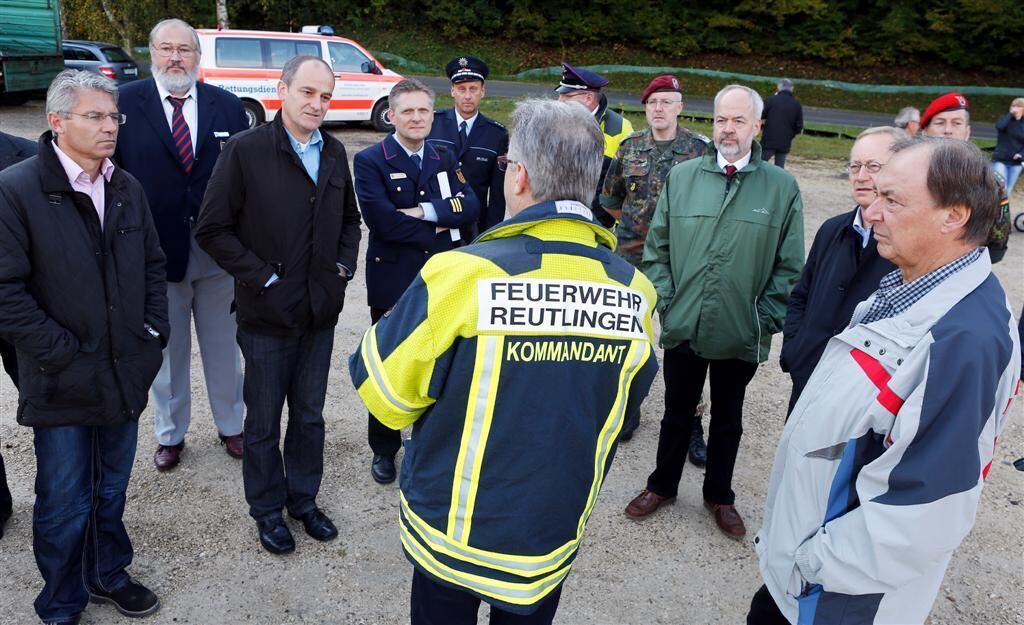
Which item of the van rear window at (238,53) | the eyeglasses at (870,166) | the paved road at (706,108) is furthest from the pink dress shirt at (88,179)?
the paved road at (706,108)

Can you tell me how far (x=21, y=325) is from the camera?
2.48 metres

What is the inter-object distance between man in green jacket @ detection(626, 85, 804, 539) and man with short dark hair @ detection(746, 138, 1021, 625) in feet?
4.06

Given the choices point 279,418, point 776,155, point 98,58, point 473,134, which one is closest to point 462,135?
point 473,134

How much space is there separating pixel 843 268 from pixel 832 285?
0.08 meters

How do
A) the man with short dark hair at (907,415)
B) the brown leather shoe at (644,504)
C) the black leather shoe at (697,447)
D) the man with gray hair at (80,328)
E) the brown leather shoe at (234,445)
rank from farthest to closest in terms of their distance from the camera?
1. the black leather shoe at (697,447)
2. the brown leather shoe at (234,445)
3. the brown leather shoe at (644,504)
4. the man with gray hair at (80,328)
5. the man with short dark hair at (907,415)

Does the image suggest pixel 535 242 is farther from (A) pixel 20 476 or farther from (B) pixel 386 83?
(B) pixel 386 83

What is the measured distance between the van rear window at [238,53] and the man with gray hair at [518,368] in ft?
46.7

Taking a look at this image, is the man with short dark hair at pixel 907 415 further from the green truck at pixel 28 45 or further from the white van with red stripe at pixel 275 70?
the green truck at pixel 28 45

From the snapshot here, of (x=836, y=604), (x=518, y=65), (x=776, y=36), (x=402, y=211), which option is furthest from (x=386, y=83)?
(x=776, y=36)

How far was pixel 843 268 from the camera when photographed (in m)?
2.91

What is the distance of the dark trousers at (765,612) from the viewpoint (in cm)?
239

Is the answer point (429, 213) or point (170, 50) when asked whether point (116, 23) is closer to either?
point (170, 50)

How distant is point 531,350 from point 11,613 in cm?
247

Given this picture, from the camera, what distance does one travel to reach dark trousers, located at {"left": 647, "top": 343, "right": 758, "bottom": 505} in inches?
140
